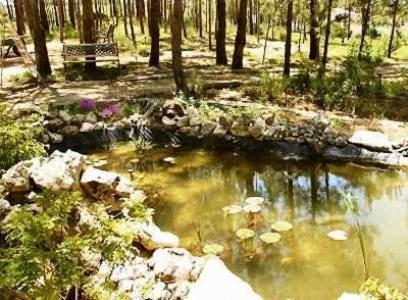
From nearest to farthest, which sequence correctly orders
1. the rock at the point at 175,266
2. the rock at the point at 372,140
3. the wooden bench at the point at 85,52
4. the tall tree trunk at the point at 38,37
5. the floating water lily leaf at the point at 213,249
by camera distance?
the rock at the point at 175,266 < the floating water lily leaf at the point at 213,249 < the rock at the point at 372,140 < the tall tree trunk at the point at 38,37 < the wooden bench at the point at 85,52

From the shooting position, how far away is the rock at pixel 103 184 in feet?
23.3

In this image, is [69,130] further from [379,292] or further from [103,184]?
[379,292]

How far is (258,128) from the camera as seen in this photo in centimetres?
980

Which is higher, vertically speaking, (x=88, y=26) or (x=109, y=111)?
(x=88, y=26)

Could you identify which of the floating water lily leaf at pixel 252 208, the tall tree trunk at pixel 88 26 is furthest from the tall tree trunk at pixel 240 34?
the floating water lily leaf at pixel 252 208

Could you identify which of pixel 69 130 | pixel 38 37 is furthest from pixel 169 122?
pixel 38 37

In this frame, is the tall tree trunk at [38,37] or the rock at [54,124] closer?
the rock at [54,124]

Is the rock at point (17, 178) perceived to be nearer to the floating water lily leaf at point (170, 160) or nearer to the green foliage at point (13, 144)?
the green foliage at point (13, 144)

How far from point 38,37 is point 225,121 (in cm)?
579

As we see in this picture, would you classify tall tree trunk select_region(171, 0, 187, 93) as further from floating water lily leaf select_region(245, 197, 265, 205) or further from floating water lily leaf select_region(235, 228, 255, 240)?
Result: floating water lily leaf select_region(235, 228, 255, 240)

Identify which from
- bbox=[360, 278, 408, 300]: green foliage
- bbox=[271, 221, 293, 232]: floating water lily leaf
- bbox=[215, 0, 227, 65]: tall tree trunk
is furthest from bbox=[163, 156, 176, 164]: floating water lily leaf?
bbox=[215, 0, 227, 65]: tall tree trunk

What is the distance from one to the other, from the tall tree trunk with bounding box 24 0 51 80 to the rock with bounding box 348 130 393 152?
8048 millimetres

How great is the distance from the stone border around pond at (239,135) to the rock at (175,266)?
4649mm

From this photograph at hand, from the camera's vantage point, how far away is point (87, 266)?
5.03 m
